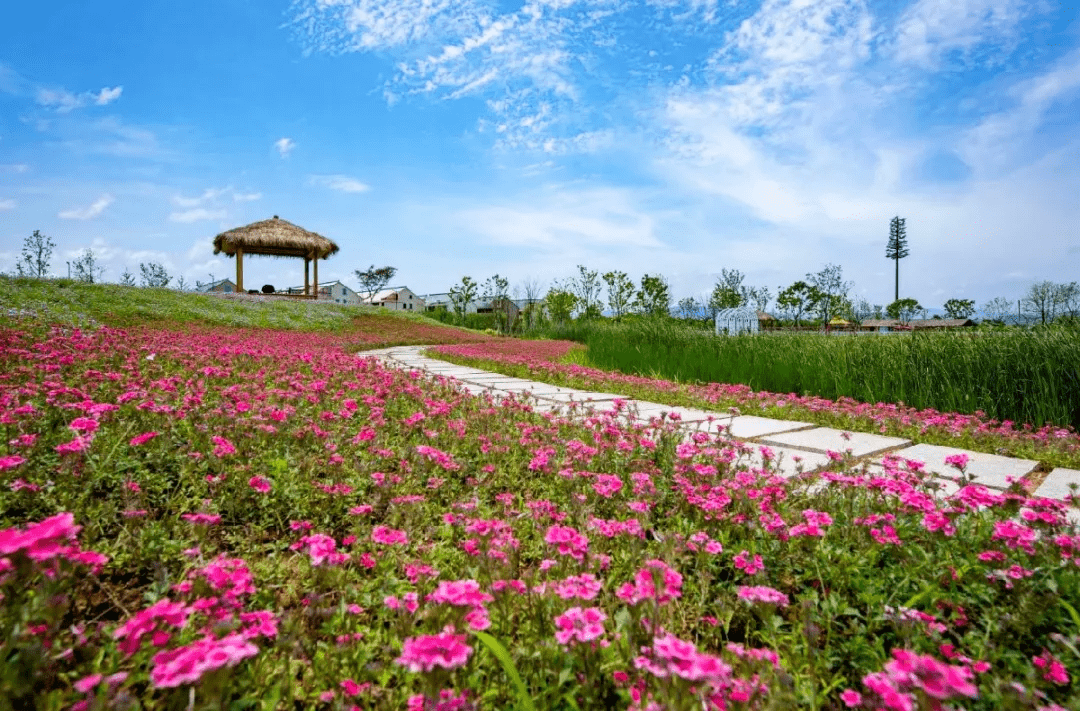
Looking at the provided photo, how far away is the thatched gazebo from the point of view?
21984 mm

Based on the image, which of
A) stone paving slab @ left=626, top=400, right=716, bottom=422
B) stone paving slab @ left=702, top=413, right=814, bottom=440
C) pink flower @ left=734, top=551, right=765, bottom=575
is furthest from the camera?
stone paving slab @ left=626, top=400, right=716, bottom=422

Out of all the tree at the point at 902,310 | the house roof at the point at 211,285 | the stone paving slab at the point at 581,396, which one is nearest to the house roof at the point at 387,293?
the house roof at the point at 211,285

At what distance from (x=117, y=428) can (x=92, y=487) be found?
2.35ft

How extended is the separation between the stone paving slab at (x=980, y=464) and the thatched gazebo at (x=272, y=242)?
77.1 ft

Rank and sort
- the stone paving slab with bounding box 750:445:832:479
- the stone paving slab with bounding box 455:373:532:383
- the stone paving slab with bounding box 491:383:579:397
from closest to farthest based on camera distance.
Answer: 1. the stone paving slab with bounding box 750:445:832:479
2. the stone paving slab with bounding box 491:383:579:397
3. the stone paving slab with bounding box 455:373:532:383

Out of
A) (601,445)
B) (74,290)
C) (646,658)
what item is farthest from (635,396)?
(74,290)

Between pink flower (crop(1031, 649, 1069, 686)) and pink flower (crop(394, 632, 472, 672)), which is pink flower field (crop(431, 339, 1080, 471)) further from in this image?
pink flower (crop(394, 632, 472, 672))

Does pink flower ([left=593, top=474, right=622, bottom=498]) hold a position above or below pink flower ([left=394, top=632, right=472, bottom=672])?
below

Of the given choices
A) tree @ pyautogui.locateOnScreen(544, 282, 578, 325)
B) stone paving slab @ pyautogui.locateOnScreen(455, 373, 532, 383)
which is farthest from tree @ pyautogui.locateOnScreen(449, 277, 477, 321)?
stone paving slab @ pyautogui.locateOnScreen(455, 373, 532, 383)

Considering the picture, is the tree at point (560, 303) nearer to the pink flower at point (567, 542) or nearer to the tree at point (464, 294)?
the tree at point (464, 294)

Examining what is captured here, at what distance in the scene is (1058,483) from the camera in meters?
2.84

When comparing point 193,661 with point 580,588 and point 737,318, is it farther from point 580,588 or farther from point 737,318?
point 737,318

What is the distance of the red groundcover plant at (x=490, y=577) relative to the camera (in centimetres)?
105

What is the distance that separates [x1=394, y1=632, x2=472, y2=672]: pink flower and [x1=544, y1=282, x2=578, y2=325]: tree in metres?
28.4
